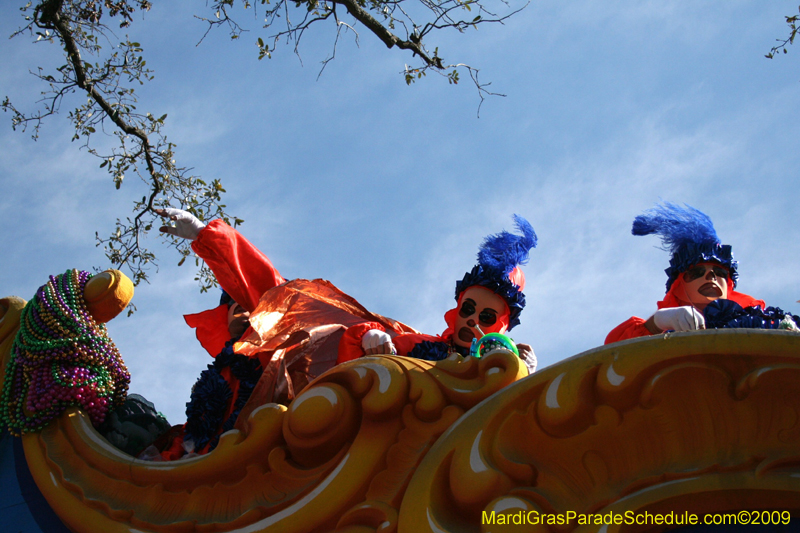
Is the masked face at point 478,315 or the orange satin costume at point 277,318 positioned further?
the masked face at point 478,315

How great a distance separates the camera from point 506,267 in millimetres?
3510

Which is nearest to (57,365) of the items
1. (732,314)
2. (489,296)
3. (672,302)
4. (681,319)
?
(489,296)

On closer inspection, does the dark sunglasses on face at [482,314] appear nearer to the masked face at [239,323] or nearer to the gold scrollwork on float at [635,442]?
the masked face at [239,323]

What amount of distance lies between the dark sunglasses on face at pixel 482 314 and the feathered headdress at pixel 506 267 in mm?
100

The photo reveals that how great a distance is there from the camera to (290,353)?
2.89 meters

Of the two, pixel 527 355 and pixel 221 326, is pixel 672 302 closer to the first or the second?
pixel 527 355

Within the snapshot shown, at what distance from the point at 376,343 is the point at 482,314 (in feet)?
2.58

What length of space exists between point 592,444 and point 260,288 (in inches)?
77.4

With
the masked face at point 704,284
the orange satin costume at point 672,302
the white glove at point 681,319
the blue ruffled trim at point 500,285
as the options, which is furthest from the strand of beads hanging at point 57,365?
the masked face at point 704,284

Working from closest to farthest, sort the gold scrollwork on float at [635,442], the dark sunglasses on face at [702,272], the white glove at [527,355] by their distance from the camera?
the gold scrollwork on float at [635,442] < the white glove at [527,355] < the dark sunglasses on face at [702,272]

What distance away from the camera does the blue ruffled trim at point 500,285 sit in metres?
3.49

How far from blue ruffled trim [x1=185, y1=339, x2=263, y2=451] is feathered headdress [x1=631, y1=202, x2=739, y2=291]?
5.82ft

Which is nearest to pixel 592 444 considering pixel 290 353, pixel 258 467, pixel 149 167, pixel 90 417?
pixel 258 467

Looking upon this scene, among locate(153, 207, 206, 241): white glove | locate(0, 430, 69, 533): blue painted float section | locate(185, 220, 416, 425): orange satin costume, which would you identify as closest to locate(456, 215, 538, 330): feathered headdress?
locate(185, 220, 416, 425): orange satin costume
